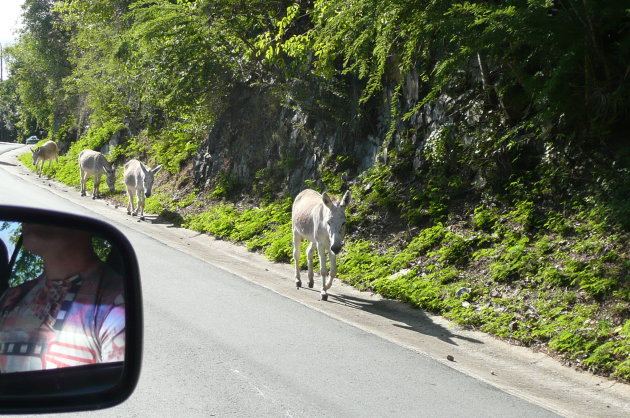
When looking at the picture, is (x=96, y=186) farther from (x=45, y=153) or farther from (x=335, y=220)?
(x=335, y=220)

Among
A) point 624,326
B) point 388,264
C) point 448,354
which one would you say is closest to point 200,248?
point 388,264

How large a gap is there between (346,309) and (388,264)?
213 centimetres

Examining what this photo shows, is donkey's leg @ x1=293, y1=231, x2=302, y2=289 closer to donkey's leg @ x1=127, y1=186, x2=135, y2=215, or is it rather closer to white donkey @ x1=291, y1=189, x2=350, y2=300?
white donkey @ x1=291, y1=189, x2=350, y2=300

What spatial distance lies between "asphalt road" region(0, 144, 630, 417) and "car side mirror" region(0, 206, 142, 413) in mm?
3791

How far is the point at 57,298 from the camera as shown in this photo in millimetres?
2893

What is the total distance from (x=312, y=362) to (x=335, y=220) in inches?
170

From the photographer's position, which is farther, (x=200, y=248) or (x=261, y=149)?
(x=261, y=149)

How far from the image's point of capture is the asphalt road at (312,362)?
6.96 meters

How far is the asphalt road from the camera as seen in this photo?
6.96 m

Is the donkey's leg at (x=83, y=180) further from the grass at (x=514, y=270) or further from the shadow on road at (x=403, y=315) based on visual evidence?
the shadow on road at (x=403, y=315)

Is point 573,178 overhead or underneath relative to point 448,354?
overhead

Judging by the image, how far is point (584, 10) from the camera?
35.1 ft

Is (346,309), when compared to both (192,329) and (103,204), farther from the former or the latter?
(103,204)

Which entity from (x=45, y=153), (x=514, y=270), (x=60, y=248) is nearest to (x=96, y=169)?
(x=45, y=153)
